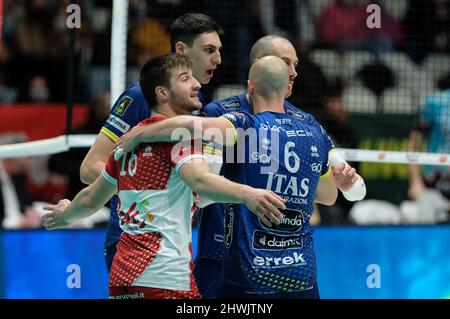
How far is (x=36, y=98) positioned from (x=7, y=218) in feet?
7.88

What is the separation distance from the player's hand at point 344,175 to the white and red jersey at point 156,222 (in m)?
1.18

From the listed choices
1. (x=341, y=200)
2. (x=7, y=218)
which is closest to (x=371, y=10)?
(x=341, y=200)

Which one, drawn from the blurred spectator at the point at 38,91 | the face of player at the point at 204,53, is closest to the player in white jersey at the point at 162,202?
the face of player at the point at 204,53

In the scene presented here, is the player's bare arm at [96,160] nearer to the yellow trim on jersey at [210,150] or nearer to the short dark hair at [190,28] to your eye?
the short dark hair at [190,28]

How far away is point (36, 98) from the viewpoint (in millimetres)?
12812

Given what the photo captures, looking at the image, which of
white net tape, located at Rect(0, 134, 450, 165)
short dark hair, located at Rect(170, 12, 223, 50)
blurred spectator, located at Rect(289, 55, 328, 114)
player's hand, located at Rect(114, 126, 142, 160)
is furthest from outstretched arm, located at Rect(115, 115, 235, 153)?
blurred spectator, located at Rect(289, 55, 328, 114)

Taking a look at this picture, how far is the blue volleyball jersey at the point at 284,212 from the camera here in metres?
5.77

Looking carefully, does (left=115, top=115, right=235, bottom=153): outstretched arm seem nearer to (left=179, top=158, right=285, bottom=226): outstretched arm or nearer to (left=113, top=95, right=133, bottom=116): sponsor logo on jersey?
(left=179, top=158, right=285, bottom=226): outstretched arm

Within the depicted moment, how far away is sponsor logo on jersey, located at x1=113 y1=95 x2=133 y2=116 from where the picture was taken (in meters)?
6.72

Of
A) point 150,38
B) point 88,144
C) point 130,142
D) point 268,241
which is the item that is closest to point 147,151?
point 130,142

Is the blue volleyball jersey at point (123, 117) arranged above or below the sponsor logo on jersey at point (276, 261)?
above

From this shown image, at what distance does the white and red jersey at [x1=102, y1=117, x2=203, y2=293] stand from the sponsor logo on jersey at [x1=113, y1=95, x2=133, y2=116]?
1.35 meters
